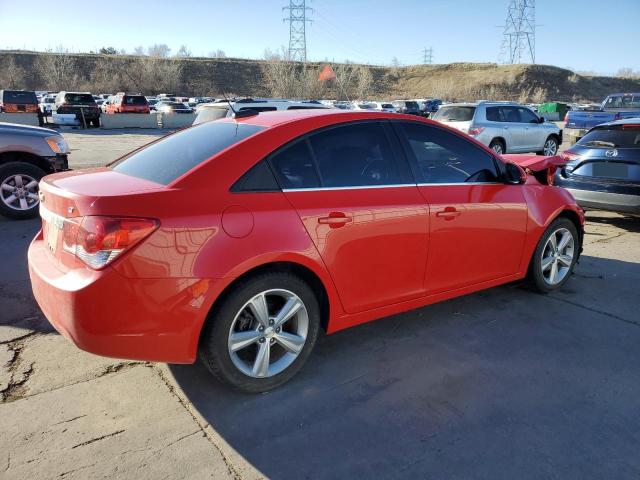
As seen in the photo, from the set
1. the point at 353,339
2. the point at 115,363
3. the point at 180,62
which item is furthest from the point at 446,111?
the point at 180,62

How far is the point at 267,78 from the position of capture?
83500 mm

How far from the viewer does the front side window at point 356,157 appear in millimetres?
3207

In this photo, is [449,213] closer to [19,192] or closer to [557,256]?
[557,256]

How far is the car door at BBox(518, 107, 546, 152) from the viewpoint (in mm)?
14852

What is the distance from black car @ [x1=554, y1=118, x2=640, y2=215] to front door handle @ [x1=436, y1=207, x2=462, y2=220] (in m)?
3.90

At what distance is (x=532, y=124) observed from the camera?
49.4 feet

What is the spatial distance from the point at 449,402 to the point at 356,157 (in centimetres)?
165

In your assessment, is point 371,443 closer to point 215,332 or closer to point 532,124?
point 215,332

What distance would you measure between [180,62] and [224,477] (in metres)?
92.5

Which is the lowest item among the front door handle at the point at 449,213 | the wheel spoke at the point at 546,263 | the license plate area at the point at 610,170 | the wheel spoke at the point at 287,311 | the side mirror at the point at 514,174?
the wheel spoke at the point at 546,263

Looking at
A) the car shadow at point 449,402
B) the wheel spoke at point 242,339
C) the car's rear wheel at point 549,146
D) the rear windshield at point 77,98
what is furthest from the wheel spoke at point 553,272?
the rear windshield at point 77,98

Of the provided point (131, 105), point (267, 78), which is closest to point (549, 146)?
point (131, 105)

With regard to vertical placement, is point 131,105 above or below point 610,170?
above

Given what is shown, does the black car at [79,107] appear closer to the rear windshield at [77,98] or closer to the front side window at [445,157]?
the rear windshield at [77,98]
